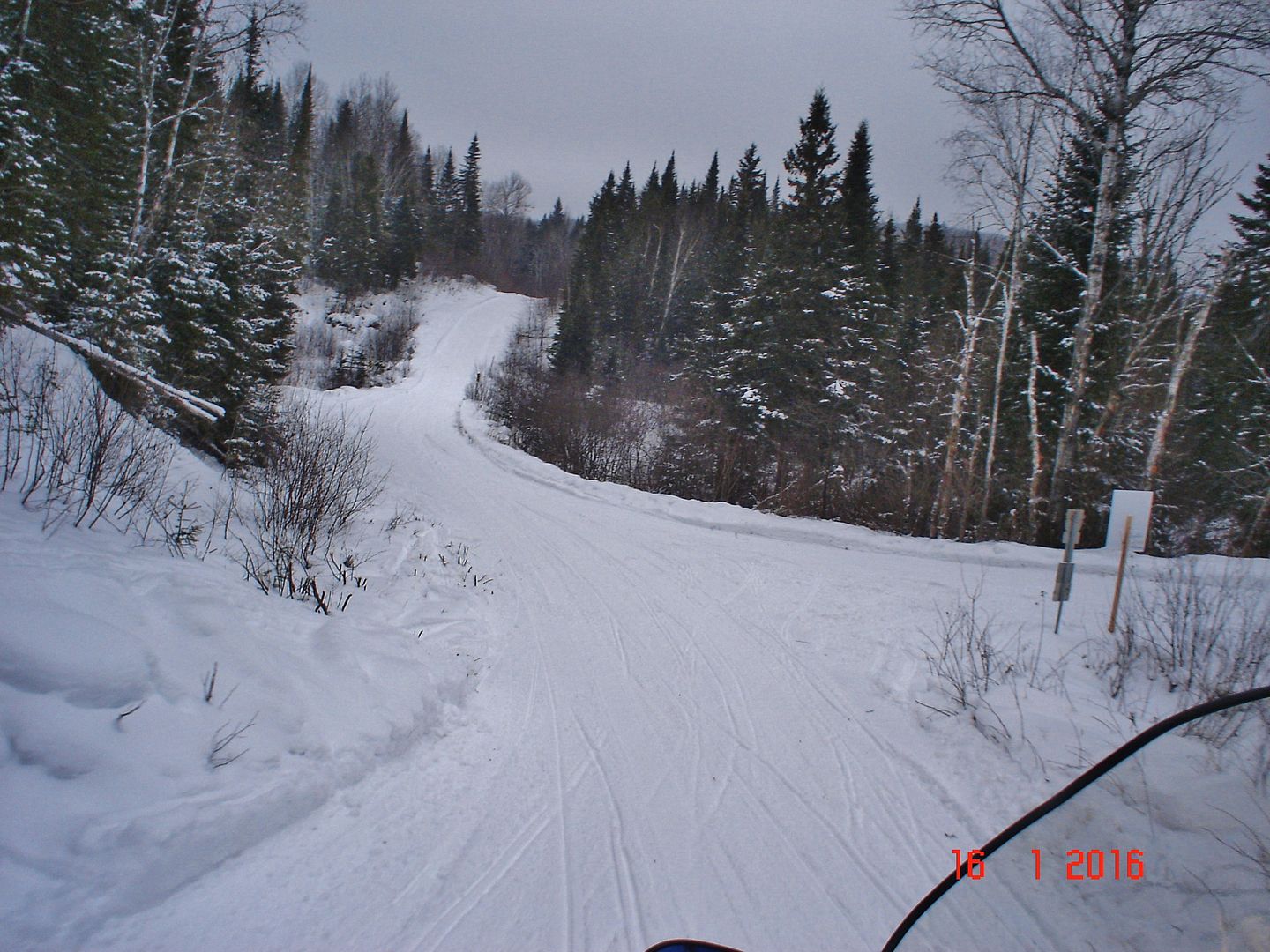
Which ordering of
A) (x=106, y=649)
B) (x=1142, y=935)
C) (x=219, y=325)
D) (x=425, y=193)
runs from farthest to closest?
(x=425, y=193), (x=219, y=325), (x=106, y=649), (x=1142, y=935)

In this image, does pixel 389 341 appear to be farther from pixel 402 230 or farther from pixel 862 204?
pixel 862 204

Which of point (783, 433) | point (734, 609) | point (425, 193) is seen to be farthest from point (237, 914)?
point (425, 193)

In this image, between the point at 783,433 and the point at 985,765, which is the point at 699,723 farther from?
the point at 783,433

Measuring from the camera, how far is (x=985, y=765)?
14.5ft

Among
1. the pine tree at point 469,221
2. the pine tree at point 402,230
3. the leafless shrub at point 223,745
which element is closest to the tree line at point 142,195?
the leafless shrub at point 223,745

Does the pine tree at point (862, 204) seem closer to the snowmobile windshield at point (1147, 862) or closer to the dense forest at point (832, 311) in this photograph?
the dense forest at point (832, 311)

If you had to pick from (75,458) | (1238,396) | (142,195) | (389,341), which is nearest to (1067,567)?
(75,458)

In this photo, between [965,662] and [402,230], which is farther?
[402,230]

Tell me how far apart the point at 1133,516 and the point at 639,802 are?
712 cm

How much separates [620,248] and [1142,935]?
5709 cm

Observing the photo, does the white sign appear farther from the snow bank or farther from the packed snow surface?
the snow bank
